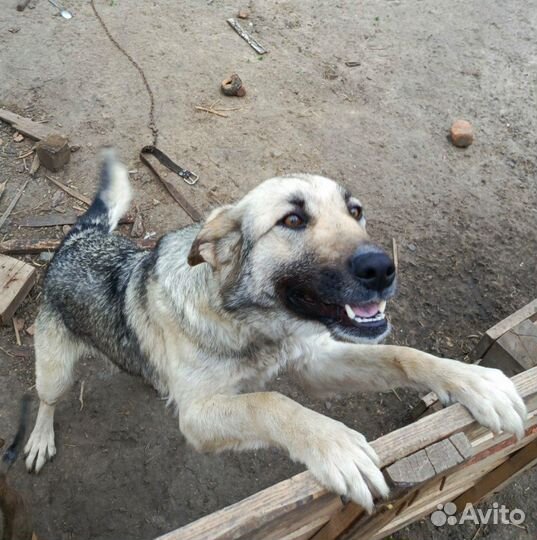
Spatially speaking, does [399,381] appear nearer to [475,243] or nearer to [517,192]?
[475,243]

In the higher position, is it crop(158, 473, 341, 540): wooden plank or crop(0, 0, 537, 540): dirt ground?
crop(158, 473, 341, 540): wooden plank

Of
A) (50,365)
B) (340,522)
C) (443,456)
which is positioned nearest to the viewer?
(443,456)

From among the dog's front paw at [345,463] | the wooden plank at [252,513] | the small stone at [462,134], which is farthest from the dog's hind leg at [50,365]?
the small stone at [462,134]

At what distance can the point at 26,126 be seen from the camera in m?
6.00

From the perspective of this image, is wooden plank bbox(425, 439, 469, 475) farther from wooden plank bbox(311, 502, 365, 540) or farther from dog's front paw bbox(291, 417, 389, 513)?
wooden plank bbox(311, 502, 365, 540)

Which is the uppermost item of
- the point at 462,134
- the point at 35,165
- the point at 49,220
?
the point at 462,134

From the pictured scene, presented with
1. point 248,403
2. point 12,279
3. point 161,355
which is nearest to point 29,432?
point 12,279

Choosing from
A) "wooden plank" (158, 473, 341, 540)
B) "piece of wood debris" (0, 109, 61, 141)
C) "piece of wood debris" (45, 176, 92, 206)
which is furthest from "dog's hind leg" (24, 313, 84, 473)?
"piece of wood debris" (0, 109, 61, 141)

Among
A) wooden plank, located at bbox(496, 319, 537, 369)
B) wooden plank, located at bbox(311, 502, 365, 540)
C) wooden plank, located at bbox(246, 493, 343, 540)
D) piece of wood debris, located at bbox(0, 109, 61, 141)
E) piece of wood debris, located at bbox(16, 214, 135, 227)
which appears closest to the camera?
wooden plank, located at bbox(246, 493, 343, 540)

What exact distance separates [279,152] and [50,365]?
3814 millimetres

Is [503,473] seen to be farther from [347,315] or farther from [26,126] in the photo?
[26,126]

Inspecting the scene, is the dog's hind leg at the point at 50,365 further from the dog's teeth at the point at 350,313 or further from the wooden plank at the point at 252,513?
the wooden plank at the point at 252,513

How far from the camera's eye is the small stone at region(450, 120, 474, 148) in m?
6.52

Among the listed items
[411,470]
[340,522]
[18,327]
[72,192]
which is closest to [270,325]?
[340,522]
